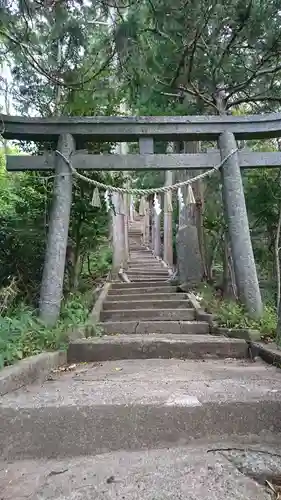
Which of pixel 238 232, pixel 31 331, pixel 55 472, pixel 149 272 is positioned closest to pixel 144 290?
pixel 238 232

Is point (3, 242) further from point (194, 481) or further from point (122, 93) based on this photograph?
point (194, 481)

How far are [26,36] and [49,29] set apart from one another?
0.80ft

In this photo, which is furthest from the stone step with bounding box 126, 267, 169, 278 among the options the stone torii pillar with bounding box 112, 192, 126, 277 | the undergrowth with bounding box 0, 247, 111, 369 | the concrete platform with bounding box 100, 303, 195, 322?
the undergrowth with bounding box 0, 247, 111, 369

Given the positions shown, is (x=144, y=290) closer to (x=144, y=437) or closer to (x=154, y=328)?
(x=154, y=328)

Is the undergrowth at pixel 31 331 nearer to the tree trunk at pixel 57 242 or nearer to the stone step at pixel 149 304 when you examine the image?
the tree trunk at pixel 57 242

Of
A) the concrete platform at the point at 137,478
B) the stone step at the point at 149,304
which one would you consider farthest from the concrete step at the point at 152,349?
the stone step at the point at 149,304

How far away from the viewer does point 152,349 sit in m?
3.84

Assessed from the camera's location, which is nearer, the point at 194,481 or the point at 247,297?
the point at 194,481

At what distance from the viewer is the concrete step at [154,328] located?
203 inches

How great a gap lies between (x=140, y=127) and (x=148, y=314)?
2.98 metres

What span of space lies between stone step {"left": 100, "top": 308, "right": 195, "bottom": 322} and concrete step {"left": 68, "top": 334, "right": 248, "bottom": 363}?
87.9 inches

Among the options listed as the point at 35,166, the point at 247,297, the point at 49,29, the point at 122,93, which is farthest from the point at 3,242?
the point at 247,297

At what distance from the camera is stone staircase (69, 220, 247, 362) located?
383cm

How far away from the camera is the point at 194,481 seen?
5.10 feet
